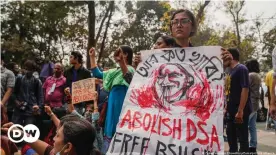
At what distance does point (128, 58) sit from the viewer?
3.32m

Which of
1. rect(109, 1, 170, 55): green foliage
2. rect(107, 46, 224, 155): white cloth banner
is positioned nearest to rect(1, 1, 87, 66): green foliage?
rect(109, 1, 170, 55): green foliage

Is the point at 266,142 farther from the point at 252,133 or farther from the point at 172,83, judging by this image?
the point at 172,83

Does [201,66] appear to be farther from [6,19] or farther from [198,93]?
[6,19]

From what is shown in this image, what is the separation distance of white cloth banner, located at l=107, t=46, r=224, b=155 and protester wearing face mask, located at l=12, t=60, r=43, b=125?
151 inches

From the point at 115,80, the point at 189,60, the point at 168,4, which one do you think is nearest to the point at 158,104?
the point at 189,60

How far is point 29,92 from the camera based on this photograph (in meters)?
6.06

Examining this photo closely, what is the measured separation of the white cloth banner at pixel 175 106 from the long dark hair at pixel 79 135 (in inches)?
12.9

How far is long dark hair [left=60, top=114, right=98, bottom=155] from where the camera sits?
200 centimetres

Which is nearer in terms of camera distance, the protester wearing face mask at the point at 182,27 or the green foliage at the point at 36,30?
the protester wearing face mask at the point at 182,27

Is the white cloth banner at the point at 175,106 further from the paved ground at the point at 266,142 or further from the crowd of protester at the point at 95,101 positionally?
the paved ground at the point at 266,142

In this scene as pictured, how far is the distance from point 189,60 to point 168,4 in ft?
41.4

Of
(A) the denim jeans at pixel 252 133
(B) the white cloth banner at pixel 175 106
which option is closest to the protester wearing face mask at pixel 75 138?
(B) the white cloth banner at pixel 175 106

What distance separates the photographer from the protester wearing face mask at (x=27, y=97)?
598cm

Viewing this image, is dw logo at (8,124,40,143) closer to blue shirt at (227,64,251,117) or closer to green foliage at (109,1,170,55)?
blue shirt at (227,64,251,117)
